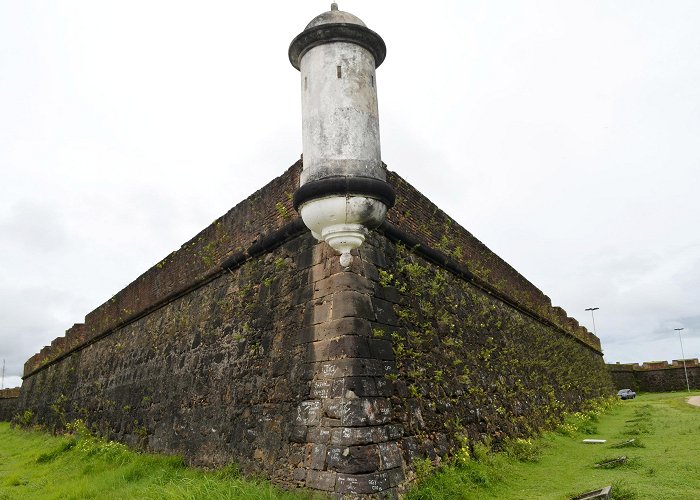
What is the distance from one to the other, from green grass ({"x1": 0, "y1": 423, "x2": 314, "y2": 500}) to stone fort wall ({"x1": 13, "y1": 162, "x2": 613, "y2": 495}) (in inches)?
10.7

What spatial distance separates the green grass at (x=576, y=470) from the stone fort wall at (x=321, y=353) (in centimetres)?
38

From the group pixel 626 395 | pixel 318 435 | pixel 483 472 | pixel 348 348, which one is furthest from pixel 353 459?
pixel 626 395

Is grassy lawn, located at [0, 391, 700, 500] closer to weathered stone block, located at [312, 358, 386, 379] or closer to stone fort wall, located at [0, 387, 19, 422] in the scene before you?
weathered stone block, located at [312, 358, 386, 379]

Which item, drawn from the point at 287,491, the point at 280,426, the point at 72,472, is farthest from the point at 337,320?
the point at 72,472

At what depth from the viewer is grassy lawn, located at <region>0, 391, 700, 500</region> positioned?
5.11 m

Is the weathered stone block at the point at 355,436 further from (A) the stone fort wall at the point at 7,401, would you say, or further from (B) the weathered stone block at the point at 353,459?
(A) the stone fort wall at the point at 7,401

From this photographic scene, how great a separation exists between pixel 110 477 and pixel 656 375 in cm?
3199

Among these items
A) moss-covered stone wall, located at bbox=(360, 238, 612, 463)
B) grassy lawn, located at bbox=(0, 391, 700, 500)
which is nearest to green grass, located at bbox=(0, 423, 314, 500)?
grassy lawn, located at bbox=(0, 391, 700, 500)

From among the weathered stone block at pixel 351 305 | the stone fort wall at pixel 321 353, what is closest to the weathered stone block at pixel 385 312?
the stone fort wall at pixel 321 353

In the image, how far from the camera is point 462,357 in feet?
24.8

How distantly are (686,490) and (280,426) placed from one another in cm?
425

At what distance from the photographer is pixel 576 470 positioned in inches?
265

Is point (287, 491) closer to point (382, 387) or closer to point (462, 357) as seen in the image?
point (382, 387)

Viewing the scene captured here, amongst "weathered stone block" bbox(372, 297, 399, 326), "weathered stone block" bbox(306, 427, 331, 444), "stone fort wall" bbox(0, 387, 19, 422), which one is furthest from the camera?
"stone fort wall" bbox(0, 387, 19, 422)
